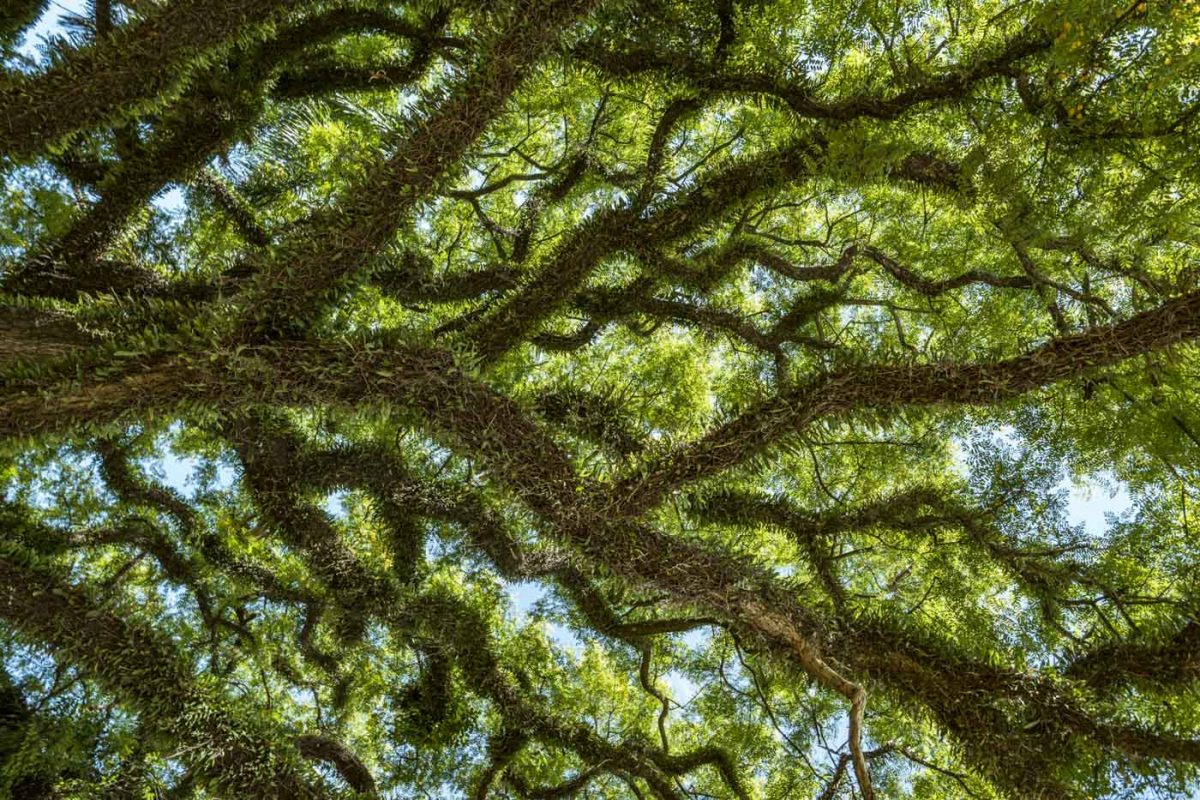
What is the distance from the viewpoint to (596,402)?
519 centimetres

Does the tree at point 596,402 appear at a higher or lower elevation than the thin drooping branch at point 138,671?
higher


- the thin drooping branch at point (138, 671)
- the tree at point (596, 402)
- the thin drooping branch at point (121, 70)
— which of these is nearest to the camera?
the tree at point (596, 402)

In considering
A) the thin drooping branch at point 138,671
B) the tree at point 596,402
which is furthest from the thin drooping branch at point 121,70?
the thin drooping branch at point 138,671

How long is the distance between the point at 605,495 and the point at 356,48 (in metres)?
6.52

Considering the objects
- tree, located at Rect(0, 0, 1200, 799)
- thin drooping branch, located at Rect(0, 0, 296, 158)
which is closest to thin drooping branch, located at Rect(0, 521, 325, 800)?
tree, located at Rect(0, 0, 1200, 799)

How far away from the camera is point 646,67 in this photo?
5.41 m

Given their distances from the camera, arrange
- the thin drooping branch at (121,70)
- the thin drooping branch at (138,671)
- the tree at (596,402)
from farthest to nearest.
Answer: the thin drooping branch at (138,671), the thin drooping branch at (121,70), the tree at (596,402)

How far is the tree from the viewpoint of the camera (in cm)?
325

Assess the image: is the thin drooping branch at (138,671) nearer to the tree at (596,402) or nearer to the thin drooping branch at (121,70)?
the tree at (596,402)

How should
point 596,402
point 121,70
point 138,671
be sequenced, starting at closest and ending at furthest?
point 121,70 → point 138,671 → point 596,402

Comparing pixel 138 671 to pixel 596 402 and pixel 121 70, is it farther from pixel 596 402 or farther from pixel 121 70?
pixel 121 70

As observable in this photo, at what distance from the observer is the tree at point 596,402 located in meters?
3.25

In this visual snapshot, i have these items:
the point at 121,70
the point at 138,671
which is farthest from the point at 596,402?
the point at 121,70

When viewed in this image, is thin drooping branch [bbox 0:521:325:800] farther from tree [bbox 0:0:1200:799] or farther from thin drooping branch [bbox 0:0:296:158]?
Result: thin drooping branch [bbox 0:0:296:158]
